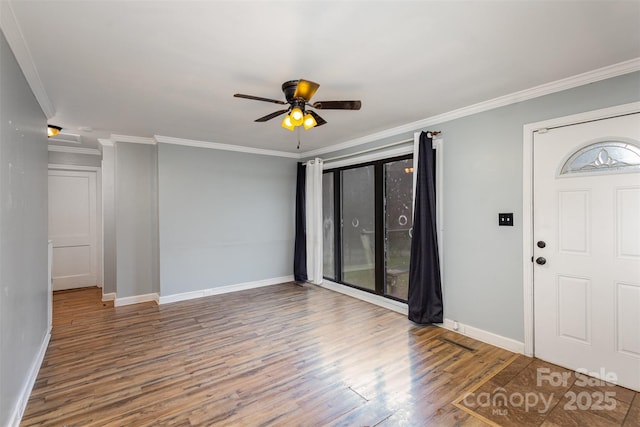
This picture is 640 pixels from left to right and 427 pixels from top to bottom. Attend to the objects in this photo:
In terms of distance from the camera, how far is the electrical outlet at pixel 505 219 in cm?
292

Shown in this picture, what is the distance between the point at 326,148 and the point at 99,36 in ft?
12.2

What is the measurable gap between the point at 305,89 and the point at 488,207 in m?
2.27

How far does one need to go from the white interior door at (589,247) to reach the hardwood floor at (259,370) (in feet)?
1.31

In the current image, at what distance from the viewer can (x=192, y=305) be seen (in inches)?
172

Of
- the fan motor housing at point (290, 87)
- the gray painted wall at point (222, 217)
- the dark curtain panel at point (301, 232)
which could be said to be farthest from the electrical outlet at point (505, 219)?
the gray painted wall at point (222, 217)

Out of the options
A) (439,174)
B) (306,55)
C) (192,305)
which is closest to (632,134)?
(439,174)

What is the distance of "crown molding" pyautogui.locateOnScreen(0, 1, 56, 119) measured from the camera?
65.3 inches

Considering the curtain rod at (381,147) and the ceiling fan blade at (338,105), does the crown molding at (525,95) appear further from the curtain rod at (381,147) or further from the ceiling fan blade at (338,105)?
the ceiling fan blade at (338,105)

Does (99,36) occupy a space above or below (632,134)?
above

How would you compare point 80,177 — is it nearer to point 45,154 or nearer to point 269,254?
point 45,154

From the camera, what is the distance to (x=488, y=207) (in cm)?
310

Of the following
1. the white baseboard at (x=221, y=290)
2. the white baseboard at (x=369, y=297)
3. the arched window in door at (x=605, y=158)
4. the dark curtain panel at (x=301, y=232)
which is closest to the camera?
the arched window in door at (x=605, y=158)

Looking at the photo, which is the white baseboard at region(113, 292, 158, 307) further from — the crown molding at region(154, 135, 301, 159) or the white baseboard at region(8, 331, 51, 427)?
the crown molding at region(154, 135, 301, 159)

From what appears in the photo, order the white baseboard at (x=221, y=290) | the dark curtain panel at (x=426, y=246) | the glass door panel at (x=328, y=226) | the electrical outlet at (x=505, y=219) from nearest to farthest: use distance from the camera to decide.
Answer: the electrical outlet at (x=505, y=219)
the dark curtain panel at (x=426, y=246)
the white baseboard at (x=221, y=290)
the glass door panel at (x=328, y=226)
